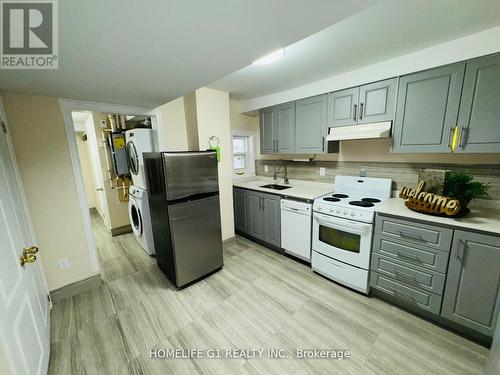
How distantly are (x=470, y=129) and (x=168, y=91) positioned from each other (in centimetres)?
268

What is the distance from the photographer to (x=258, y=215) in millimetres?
3061

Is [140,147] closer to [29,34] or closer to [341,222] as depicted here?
[29,34]

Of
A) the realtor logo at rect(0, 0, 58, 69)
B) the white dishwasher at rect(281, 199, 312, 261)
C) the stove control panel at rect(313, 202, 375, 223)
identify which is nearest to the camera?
the realtor logo at rect(0, 0, 58, 69)

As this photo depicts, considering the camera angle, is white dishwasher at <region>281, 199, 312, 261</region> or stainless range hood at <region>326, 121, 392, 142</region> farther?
white dishwasher at <region>281, 199, 312, 261</region>

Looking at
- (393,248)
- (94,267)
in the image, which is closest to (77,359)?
(94,267)

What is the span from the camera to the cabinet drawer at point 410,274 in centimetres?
164

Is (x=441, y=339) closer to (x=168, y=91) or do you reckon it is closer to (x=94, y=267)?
(x=168, y=91)

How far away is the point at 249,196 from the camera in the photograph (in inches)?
124

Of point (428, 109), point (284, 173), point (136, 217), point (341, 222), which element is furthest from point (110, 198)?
point (428, 109)

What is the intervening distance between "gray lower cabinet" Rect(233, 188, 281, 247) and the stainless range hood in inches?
42.7

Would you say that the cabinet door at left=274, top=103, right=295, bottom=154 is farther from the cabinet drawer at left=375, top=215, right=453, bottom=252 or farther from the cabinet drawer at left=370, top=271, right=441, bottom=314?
the cabinet drawer at left=370, top=271, right=441, bottom=314

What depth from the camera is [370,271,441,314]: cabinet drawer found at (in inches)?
65.7

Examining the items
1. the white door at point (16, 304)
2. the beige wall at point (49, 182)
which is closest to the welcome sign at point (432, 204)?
the white door at point (16, 304)

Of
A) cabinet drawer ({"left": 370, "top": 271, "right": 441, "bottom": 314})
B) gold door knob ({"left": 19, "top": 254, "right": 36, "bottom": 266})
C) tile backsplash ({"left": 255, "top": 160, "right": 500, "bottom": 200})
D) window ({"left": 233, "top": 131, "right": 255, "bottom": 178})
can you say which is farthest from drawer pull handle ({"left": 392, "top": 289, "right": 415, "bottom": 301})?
gold door knob ({"left": 19, "top": 254, "right": 36, "bottom": 266})
